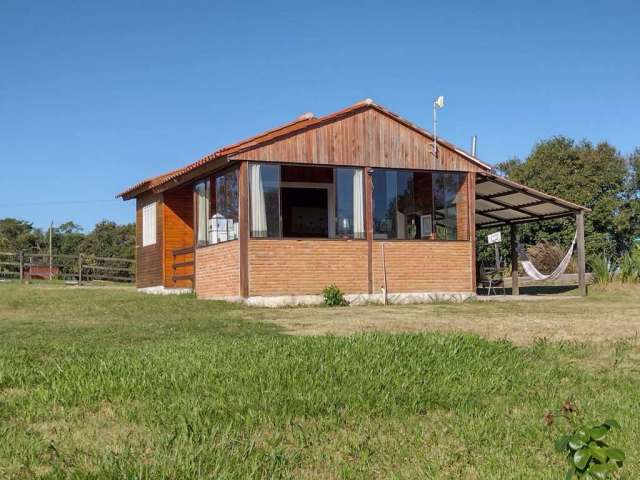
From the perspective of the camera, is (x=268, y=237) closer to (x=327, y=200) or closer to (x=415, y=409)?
(x=327, y=200)

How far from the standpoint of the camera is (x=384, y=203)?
16562 mm

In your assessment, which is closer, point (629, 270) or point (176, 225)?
point (176, 225)

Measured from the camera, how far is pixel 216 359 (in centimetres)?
670

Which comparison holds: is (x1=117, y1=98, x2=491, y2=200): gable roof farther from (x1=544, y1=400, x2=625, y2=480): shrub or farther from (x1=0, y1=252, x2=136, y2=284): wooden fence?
(x1=0, y1=252, x2=136, y2=284): wooden fence

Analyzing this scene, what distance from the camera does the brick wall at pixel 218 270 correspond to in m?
15.6

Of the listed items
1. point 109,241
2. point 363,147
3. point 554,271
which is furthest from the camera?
point 109,241

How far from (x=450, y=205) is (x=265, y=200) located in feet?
14.8

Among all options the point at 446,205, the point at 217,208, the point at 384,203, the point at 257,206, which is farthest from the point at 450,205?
the point at 217,208

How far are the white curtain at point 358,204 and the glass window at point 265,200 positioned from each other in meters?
1.73

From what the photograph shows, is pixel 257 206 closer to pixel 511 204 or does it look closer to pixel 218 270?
pixel 218 270

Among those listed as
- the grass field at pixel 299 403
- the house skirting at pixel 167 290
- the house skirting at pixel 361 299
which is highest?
the house skirting at pixel 167 290

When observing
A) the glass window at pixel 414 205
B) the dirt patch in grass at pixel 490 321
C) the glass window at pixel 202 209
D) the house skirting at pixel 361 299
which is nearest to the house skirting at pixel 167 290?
the glass window at pixel 202 209

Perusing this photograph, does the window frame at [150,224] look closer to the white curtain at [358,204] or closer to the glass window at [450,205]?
the white curtain at [358,204]

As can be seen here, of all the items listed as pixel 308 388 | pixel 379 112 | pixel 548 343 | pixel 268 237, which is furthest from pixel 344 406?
pixel 379 112
